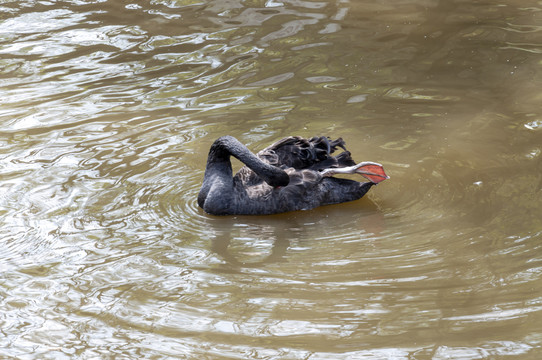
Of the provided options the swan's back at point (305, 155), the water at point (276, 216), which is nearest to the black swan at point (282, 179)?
the swan's back at point (305, 155)

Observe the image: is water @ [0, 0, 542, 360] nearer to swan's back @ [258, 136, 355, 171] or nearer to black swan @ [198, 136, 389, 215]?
black swan @ [198, 136, 389, 215]

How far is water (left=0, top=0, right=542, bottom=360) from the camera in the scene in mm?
4688

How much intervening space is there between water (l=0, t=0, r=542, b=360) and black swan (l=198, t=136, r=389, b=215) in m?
0.13

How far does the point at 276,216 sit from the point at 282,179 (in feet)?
1.09

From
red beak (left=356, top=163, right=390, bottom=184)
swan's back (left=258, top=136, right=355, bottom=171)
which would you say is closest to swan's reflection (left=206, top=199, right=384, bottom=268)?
red beak (left=356, top=163, right=390, bottom=184)

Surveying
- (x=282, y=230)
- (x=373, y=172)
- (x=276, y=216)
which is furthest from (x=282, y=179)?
(x=373, y=172)

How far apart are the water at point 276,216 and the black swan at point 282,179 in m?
0.13

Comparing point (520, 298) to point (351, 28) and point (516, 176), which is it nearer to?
point (516, 176)

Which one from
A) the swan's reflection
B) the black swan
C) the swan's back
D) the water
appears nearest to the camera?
the water

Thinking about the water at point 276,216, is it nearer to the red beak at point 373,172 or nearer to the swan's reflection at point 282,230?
the swan's reflection at point 282,230

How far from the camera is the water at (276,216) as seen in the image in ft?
15.4

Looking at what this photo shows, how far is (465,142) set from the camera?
736 centimetres

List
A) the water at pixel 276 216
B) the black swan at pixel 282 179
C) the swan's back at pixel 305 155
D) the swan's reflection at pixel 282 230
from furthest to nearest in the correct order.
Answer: the swan's back at pixel 305 155, the black swan at pixel 282 179, the swan's reflection at pixel 282 230, the water at pixel 276 216

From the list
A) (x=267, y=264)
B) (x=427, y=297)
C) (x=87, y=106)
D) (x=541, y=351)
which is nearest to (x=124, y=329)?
(x=267, y=264)
